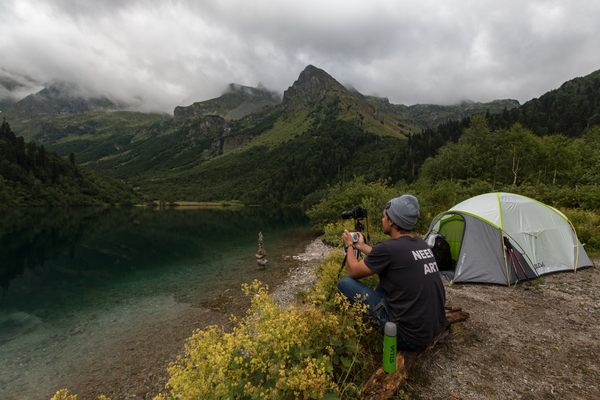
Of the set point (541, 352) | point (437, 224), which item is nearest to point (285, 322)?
point (541, 352)

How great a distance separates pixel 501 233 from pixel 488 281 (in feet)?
6.07

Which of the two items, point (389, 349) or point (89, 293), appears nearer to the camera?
point (389, 349)

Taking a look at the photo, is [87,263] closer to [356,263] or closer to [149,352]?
[149,352]

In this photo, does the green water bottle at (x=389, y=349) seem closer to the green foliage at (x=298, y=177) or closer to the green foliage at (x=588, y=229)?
the green foliage at (x=588, y=229)

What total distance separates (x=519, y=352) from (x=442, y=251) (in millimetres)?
5811

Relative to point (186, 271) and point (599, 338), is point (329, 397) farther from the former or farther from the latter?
point (186, 271)

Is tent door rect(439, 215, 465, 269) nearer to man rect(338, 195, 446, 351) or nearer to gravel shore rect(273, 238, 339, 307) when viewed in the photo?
gravel shore rect(273, 238, 339, 307)

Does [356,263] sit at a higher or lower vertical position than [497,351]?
higher

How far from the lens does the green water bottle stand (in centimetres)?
327

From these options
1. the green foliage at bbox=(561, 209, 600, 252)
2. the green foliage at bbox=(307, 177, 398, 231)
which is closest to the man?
the green foliage at bbox=(561, 209, 600, 252)

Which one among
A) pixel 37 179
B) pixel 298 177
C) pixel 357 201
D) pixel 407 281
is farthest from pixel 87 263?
pixel 298 177

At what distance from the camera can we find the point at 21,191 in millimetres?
88375

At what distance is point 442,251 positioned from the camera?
10.3m

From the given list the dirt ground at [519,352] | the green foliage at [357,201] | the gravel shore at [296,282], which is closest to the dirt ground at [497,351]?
the dirt ground at [519,352]
